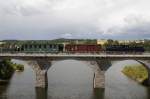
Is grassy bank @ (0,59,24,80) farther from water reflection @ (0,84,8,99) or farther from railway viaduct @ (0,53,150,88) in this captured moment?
railway viaduct @ (0,53,150,88)

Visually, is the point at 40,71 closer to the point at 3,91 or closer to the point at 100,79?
the point at 3,91

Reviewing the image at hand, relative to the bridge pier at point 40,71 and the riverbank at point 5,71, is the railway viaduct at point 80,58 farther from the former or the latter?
the riverbank at point 5,71

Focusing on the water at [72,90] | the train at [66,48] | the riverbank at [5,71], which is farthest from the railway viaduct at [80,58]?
the riverbank at [5,71]

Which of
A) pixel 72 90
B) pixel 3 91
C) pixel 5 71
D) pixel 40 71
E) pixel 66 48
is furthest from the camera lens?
pixel 5 71

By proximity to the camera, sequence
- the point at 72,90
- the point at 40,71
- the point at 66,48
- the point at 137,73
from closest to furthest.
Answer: the point at 72,90, the point at 40,71, the point at 66,48, the point at 137,73

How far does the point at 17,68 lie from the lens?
107375 mm

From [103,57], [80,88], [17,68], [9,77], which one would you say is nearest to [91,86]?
[80,88]

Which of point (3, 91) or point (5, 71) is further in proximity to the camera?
point (5, 71)

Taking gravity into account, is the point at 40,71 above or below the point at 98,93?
above

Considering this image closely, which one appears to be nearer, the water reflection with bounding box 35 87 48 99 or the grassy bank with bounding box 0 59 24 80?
the water reflection with bounding box 35 87 48 99

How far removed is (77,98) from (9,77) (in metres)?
32.2

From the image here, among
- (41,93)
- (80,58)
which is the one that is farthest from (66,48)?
(41,93)

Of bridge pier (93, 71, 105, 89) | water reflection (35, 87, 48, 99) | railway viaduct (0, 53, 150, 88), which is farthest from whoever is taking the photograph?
railway viaduct (0, 53, 150, 88)

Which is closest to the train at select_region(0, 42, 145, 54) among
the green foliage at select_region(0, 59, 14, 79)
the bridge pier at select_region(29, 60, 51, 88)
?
the bridge pier at select_region(29, 60, 51, 88)
